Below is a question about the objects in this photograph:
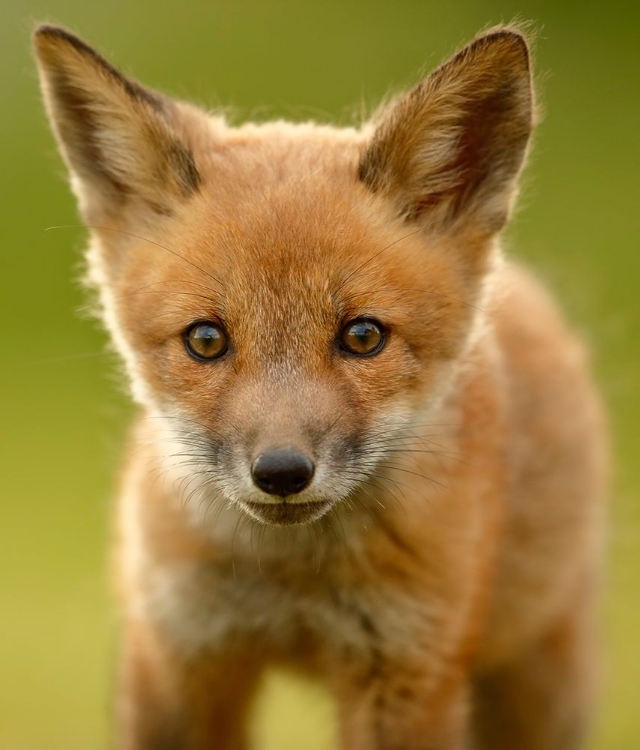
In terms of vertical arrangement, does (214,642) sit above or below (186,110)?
below

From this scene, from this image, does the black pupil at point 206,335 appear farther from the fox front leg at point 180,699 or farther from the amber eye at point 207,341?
the fox front leg at point 180,699

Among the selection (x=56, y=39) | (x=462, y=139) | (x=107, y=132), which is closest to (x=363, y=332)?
(x=462, y=139)

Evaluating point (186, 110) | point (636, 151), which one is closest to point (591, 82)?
point (636, 151)

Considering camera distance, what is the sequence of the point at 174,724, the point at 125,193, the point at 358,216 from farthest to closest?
the point at 174,724
the point at 125,193
the point at 358,216

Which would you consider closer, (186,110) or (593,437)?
(186,110)

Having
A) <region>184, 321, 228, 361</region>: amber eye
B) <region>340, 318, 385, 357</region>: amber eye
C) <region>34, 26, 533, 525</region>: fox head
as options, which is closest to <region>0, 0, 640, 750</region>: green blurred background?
<region>34, 26, 533, 525</region>: fox head

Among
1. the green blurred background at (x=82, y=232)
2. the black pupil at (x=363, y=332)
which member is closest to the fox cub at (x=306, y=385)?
the black pupil at (x=363, y=332)

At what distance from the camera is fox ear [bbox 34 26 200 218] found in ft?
13.1

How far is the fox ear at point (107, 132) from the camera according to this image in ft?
13.1

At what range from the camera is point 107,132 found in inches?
164

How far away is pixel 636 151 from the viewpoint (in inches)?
497

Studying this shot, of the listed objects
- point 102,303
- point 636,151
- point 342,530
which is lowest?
point 342,530

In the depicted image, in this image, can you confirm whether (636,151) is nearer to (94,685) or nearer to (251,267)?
(94,685)

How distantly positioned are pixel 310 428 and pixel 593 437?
2224 mm
